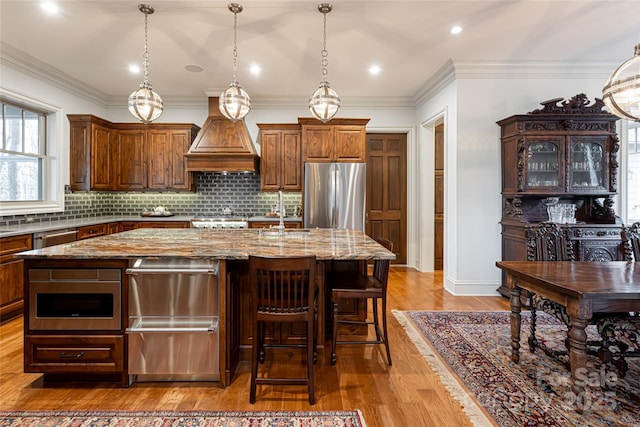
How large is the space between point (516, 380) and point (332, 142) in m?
3.93

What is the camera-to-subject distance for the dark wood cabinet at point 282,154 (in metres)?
5.62

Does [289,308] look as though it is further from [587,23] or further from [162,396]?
[587,23]

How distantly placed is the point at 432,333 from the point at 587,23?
3.41 metres

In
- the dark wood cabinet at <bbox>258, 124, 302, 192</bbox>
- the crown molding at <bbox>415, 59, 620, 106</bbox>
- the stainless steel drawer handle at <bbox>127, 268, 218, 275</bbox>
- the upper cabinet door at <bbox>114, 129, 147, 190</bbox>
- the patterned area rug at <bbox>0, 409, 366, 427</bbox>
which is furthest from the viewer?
the upper cabinet door at <bbox>114, 129, 147, 190</bbox>

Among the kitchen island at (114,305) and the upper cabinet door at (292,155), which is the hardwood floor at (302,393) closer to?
the kitchen island at (114,305)

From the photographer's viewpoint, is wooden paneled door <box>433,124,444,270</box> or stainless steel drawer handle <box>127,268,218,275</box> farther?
wooden paneled door <box>433,124,444,270</box>

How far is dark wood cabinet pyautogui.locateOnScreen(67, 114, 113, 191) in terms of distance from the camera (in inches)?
201

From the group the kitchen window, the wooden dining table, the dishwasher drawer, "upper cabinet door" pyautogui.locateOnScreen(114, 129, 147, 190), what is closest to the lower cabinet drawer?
the dishwasher drawer

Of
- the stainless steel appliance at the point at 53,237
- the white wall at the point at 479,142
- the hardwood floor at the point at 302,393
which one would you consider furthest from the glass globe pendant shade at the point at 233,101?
the white wall at the point at 479,142

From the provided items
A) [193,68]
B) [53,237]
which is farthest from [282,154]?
[53,237]

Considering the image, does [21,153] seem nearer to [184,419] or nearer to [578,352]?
[184,419]

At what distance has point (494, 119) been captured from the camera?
14.8 feet

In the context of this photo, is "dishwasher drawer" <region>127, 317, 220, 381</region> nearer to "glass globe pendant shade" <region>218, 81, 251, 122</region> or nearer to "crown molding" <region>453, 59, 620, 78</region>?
"glass globe pendant shade" <region>218, 81, 251, 122</region>

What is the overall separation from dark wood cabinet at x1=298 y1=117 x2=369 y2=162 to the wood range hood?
2.85 ft
